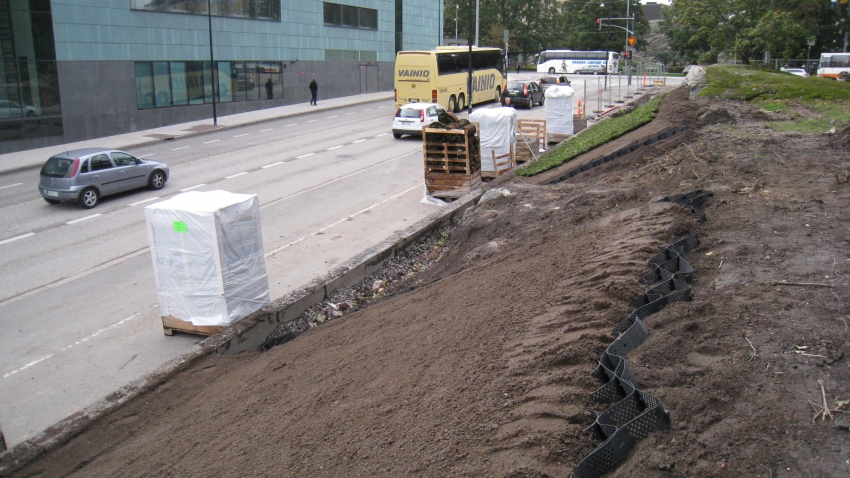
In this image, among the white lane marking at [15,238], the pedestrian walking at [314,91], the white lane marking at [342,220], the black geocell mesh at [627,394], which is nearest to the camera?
the black geocell mesh at [627,394]

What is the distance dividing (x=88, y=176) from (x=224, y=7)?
76.4ft

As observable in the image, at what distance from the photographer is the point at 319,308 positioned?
10.8 metres

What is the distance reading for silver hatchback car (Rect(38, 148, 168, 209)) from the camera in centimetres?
1797

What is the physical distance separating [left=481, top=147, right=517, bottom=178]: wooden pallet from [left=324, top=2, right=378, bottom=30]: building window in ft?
103

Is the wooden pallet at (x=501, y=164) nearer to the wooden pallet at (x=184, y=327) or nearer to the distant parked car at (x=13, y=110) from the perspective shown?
the wooden pallet at (x=184, y=327)

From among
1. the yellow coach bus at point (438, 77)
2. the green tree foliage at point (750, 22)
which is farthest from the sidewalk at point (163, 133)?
the green tree foliage at point (750, 22)

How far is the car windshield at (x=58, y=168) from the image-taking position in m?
18.1

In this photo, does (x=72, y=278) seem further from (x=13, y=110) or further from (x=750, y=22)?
(x=750, y=22)

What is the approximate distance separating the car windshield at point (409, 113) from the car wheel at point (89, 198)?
1432 cm

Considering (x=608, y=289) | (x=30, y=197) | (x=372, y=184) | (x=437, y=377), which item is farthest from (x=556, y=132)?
(x=437, y=377)

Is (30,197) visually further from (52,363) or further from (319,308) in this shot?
(319,308)

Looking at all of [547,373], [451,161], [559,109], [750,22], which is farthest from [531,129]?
[547,373]

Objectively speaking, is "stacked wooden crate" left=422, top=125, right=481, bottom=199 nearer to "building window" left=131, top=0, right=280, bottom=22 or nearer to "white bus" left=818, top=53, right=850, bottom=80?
"building window" left=131, top=0, right=280, bottom=22

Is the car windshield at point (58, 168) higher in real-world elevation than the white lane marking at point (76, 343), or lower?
higher
